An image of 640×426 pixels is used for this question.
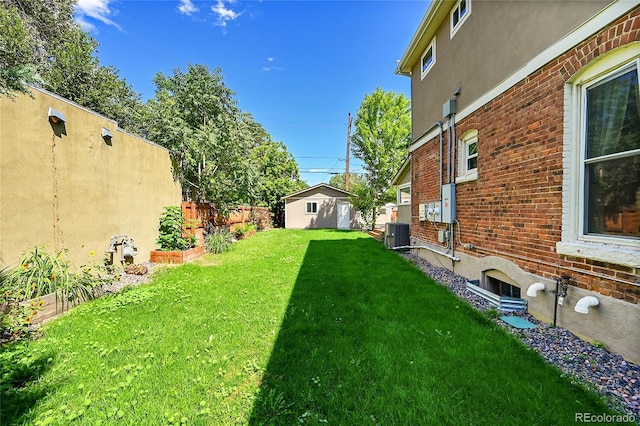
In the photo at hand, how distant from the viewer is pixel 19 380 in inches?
86.2

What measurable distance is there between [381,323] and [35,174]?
5842mm

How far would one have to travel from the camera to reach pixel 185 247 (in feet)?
24.6

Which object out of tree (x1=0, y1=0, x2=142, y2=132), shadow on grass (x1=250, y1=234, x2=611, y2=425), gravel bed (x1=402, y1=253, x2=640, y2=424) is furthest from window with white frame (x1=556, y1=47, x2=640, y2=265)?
tree (x1=0, y1=0, x2=142, y2=132)

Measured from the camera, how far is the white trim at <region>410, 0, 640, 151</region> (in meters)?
2.38

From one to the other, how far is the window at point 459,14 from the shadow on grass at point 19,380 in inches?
320

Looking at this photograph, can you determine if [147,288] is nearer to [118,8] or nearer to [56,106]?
[56,106]

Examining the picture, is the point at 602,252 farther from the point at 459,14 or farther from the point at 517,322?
the point at 459,14

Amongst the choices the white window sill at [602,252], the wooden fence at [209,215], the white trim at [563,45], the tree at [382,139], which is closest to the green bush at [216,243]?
the wooden fence at [209,215]

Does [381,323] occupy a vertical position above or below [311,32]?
below

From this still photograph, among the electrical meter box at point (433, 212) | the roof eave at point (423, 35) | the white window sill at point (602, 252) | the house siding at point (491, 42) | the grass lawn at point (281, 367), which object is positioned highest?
the roof eave at point (423, 35)

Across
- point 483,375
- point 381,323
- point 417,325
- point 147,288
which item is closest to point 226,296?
point 147,288

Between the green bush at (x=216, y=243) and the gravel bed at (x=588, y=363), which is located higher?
the green bush at (x=216, y=243)

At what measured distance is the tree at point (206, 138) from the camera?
8766 mm

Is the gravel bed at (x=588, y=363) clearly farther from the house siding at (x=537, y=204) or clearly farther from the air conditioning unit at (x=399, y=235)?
the air conditioning unit at (x=399, y=235)
